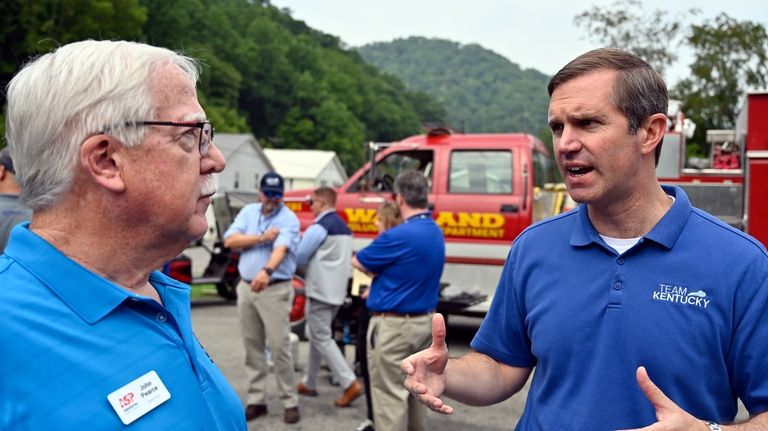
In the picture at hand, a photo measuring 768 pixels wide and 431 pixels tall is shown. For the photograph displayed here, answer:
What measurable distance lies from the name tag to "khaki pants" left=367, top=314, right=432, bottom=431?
3.74 metres

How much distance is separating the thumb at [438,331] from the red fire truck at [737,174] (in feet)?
16.3

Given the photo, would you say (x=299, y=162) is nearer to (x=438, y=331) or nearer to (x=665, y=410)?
(x=438, y=331)

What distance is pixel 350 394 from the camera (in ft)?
21.6

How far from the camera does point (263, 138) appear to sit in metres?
86.0

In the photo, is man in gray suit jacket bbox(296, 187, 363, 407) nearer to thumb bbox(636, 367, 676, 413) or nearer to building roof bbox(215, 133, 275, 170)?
thumb bbox(636, 367, 676, 413)

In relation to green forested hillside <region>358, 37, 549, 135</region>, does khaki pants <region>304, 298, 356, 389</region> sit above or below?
below

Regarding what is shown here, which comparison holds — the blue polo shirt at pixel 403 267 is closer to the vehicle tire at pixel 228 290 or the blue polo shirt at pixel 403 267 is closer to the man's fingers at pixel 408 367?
the man's fingers at pixel 408 367

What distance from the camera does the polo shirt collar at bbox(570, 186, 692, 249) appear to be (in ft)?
6.30

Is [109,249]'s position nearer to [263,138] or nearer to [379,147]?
[379,147]

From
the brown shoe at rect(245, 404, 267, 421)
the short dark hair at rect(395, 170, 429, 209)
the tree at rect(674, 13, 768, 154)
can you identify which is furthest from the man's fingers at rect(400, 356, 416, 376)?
the tree at rect(674, 13, 768, 154)

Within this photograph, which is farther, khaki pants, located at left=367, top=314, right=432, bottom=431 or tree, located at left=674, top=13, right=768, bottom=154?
tree, located at left=674, top=13, right=768, bottom=154

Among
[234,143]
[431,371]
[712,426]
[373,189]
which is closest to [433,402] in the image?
[431,371]

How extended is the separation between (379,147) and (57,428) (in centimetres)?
841

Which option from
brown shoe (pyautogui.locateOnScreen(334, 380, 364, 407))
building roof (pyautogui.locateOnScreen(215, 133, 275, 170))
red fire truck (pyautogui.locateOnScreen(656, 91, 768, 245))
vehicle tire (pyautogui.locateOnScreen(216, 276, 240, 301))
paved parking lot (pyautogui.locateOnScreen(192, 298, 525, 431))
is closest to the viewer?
paved parking lot (pyautogui.locateOnScreen(192, 298, 525, 431))
